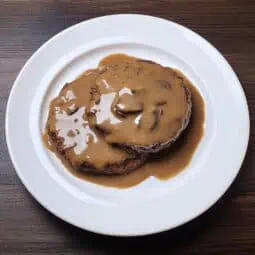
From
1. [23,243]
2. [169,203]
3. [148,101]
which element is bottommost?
[23,243]

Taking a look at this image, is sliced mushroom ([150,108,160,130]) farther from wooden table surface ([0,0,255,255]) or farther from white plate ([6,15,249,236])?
wooden table surface ([0,0,255,255])

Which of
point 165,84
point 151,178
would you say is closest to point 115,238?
point 151,178

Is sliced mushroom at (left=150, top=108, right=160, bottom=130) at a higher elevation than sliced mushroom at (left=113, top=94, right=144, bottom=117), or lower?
lower

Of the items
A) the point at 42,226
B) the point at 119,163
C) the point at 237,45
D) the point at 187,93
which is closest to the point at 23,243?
the point at 42,226

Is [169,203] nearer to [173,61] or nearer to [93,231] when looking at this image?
[93,231]

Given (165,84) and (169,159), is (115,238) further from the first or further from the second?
(165,84)

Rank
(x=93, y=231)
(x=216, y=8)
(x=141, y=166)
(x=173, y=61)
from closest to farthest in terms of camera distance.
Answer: (x=93, y=231) → (x=141, y=166) → (x=173, y=61) → (x=216, y=8)

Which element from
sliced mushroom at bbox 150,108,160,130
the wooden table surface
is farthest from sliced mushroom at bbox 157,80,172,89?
the wooden table surface
